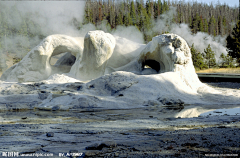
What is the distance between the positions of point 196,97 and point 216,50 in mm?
43732

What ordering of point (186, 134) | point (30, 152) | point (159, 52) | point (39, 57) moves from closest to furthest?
point (30, 152), point (186, 134), point (159, 52), point (39, 57)

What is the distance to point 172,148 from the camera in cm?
253

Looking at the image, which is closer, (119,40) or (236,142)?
(236,142)

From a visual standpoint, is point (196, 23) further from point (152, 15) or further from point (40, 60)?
point (40, 60)

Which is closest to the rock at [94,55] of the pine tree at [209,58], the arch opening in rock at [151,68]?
the arch opening in rock at [151,68]

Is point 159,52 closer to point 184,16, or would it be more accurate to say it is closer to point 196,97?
point 196,97

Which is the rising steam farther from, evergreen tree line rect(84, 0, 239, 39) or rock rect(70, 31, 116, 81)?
rock rect(70, 31, 116, 81)

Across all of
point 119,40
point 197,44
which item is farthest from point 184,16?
point 119,40

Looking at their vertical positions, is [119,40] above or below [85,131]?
above

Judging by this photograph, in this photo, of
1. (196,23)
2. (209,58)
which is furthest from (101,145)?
(196,23)

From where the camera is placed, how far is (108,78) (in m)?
8.95

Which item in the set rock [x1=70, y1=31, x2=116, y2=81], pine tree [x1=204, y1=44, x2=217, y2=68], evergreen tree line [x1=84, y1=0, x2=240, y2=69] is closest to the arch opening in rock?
rock [x1=70, y1=31, x2=116, y2=81]

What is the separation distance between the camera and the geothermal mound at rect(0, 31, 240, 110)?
7.62 metres

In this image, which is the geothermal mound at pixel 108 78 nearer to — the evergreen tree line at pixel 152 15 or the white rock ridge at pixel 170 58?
the white rock ridge at pixel 170 58
